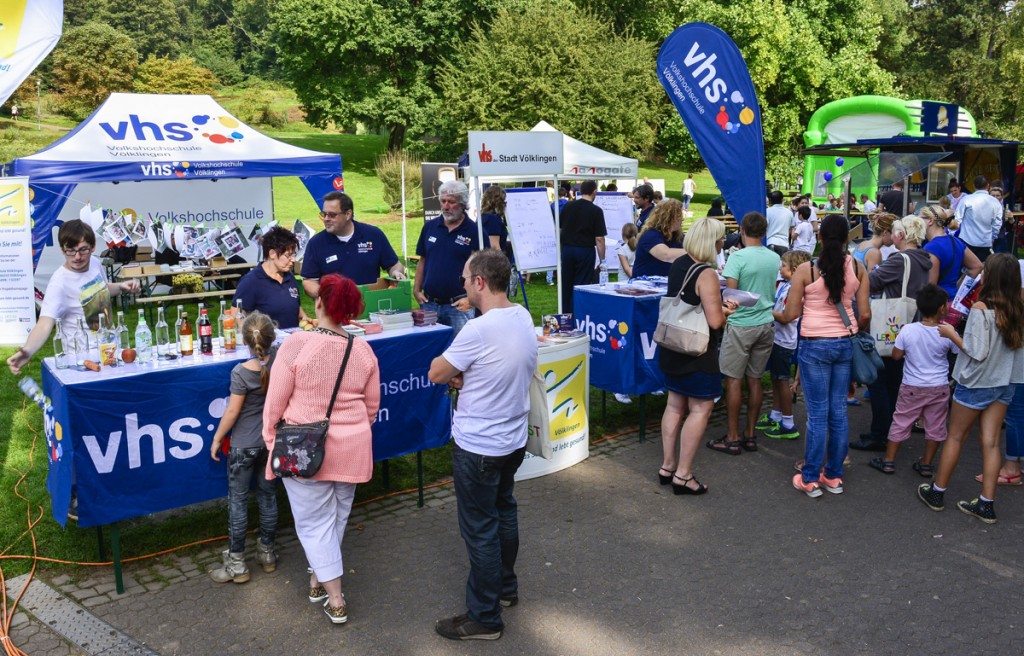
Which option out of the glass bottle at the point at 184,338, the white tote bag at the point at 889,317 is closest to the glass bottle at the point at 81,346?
the glass bottle at the point at 184,338

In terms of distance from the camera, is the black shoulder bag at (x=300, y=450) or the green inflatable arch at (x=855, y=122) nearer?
the black shoulder bag at (x=300, y=450)

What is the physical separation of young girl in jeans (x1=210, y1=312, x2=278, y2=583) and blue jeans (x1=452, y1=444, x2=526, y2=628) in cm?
110

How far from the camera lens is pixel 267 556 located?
4.27 m

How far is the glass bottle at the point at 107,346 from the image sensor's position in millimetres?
4168

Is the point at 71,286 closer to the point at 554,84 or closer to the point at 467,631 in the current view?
the point at 467,631

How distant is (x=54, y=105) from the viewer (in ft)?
145

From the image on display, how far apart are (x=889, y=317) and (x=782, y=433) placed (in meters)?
1.23

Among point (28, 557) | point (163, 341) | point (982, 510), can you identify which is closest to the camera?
point (28, 557)

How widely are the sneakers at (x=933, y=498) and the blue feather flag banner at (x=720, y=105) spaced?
292 centimetres

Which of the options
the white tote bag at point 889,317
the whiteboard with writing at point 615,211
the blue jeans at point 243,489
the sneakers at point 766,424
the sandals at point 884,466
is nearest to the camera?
the blue jeans at point 243,489

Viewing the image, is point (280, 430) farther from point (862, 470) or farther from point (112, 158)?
point (112, 158)

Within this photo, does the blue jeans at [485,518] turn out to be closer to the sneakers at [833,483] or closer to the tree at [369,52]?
the sneakers at [833,483]

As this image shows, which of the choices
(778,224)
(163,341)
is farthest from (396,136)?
(163,341)

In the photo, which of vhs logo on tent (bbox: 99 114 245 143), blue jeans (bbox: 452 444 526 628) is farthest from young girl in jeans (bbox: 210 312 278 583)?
vhs logo on tent (bbox: 99 114 245 143)
